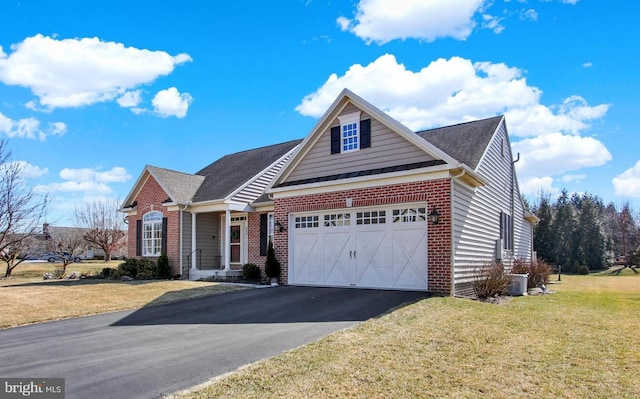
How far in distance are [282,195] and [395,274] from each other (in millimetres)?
5106

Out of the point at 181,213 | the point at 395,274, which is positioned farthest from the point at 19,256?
the point at 395,274

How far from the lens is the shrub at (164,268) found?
62.7 feet

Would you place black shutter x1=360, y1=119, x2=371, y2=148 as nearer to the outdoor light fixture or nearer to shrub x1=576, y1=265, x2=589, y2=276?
the outdoor light fixture

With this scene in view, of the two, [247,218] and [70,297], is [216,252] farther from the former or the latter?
[70,297]

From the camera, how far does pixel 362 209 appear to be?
13391 mm

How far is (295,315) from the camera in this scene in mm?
9523

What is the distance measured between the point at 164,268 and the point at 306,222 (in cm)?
790

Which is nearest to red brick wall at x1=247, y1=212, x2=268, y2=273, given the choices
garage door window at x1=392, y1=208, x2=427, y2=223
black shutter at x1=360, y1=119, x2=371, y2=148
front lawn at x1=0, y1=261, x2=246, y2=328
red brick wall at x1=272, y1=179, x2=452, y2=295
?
front lawn at x1=0, y1=261, x2=246, y2=328

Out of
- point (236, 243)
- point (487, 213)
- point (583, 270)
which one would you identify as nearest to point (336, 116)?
point (487, 213)

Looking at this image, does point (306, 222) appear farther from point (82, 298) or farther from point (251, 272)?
point (82, 298)

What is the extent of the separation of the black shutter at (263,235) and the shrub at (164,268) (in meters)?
4.40

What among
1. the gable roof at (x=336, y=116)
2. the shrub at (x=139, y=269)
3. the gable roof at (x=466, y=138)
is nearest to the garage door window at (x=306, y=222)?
the gable roof at (x=336, y=116)

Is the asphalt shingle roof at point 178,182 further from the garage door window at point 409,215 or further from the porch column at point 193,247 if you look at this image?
the garage door window at point 409,215

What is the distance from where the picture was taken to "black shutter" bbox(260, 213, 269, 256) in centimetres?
1805
